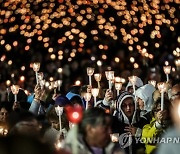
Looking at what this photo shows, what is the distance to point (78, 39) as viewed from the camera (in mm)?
17156

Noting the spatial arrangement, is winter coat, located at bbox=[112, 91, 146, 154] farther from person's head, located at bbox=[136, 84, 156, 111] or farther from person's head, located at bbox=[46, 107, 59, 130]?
person's head, located at bbox=[136, 84, 156, 111]

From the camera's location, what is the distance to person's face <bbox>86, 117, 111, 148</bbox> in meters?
4.73

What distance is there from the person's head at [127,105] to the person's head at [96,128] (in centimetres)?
292

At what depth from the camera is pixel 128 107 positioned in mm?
7789

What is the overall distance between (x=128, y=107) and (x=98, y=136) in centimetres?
308

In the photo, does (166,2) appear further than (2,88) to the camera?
Yes

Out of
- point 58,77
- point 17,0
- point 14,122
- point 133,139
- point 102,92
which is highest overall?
point 14,122

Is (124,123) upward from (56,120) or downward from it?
downward

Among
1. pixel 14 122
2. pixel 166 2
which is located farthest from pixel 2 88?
pixel 14 122

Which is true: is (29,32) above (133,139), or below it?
below

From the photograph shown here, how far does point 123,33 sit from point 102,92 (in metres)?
6.66

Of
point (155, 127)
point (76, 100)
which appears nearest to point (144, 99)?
point (76, 100)

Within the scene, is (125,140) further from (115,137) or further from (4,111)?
(4,111)

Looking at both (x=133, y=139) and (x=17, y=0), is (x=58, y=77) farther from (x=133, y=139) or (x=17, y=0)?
(x=133, y=139)
